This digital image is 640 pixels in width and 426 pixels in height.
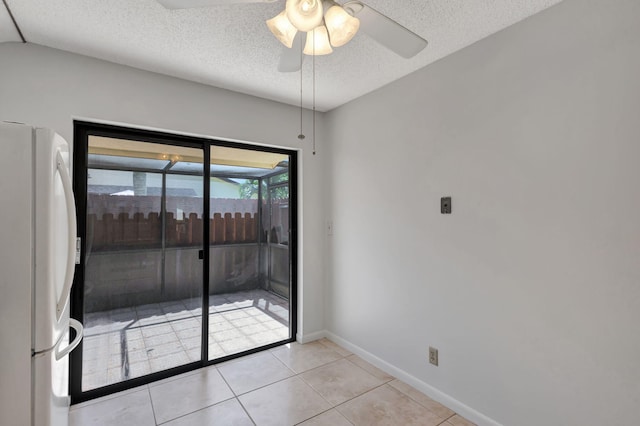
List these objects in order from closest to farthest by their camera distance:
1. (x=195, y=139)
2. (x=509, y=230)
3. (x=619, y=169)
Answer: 1. (x=619, y=169)
2. (x=509, y=230)
3. (x=195, y=139)

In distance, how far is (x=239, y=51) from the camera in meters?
2.10

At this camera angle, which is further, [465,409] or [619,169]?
[465,409]

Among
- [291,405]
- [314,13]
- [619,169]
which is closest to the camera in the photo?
[314,13]

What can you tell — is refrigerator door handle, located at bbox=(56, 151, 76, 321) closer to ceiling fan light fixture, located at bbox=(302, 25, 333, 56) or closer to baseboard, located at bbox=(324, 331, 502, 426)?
ceiling fan light fixture, located at bbox=(302, 25, 333, 56)

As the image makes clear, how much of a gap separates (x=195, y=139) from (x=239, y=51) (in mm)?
945

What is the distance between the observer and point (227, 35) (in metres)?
1.91

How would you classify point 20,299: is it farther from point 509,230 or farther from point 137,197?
point 509,230

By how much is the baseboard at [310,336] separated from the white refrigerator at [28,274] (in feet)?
7.15

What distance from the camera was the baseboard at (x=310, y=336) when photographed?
319 cm

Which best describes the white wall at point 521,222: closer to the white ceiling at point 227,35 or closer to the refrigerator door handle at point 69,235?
the white ceiling at point 227,35

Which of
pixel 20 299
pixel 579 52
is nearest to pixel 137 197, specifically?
pixel 20 299

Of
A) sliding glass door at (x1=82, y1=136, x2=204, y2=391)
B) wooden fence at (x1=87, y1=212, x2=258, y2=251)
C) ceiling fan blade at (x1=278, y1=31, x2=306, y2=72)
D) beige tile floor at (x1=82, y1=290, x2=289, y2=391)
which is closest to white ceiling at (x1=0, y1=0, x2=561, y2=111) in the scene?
ceiling fan blade at (x1=278, y1=31, x2=306, y2=72)

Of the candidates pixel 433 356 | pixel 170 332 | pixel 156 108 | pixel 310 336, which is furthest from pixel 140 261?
pixel 433 356

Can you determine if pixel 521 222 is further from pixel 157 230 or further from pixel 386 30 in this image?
pixel 157 230
